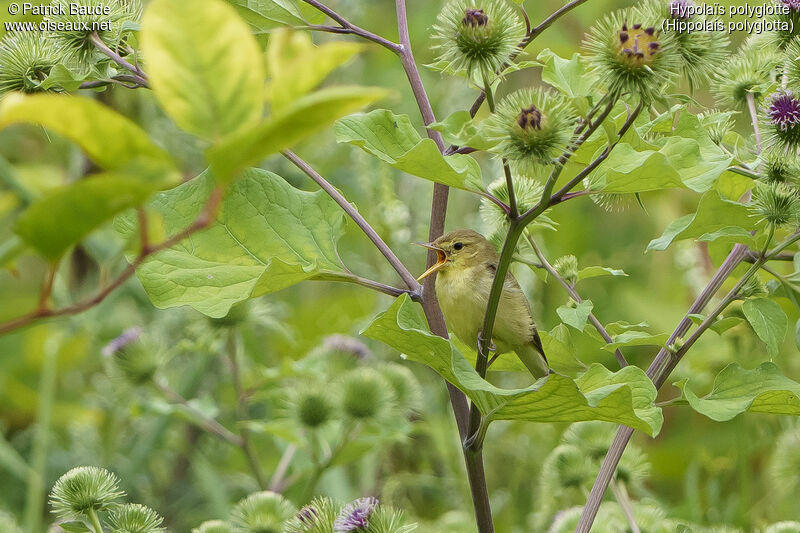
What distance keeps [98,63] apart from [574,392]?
608 mm

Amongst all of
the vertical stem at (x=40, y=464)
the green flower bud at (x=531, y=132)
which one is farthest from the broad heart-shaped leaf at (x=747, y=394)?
the vertical stem at (x=40, y=464)

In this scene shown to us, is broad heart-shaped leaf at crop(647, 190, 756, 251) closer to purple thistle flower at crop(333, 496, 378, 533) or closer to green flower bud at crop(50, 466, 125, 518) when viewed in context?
purple thistle flower at crop(333, 496, 378, 533)

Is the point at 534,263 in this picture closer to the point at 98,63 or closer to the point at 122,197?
the point at 98,63

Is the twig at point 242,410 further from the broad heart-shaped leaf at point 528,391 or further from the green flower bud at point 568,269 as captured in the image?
the broad heart-shaped leaf at point 528,391

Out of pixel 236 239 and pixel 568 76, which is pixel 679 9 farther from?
pixel 236 239

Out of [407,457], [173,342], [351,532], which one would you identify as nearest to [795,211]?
[351,532]

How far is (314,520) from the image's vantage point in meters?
0.92

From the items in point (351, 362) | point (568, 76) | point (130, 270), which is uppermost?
point (351, 362)

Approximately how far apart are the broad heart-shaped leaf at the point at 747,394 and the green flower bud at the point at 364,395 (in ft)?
2.65

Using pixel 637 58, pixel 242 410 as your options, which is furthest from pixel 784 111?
pixel 242 410

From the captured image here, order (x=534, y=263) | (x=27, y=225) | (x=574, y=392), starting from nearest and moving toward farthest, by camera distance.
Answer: (x=27, y=225)
(x=574, y=392)
(x=534, y=263)

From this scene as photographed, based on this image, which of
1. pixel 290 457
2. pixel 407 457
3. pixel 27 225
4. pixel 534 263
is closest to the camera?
pixel 27 225

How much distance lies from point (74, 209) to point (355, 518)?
589 mm

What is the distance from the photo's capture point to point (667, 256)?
3.12 metres
